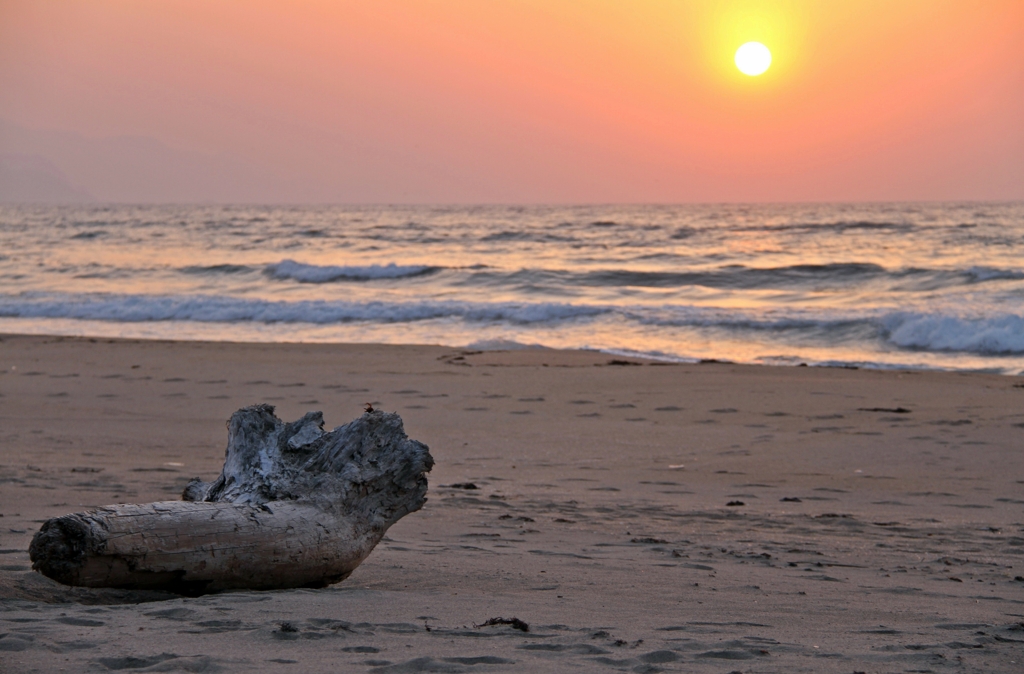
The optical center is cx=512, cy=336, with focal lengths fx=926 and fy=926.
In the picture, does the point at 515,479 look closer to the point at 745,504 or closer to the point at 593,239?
the point at 745,504

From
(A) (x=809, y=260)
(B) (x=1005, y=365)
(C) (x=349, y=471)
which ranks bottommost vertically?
(C) (x=349, y=471)

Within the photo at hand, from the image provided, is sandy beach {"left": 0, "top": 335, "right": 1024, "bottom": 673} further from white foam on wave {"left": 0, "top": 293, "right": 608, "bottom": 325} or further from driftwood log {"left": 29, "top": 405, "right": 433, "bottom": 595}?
white foam on wave {"left": 0, "top": 293, "right": 608, "bottom": 325}

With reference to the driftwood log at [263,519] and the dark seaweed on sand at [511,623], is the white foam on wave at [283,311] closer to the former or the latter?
the driftwood log at [263,519]

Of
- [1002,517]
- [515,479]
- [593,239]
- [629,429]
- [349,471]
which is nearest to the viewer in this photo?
[349,471]

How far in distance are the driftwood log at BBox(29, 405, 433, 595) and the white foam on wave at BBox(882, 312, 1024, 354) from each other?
13.3 metres

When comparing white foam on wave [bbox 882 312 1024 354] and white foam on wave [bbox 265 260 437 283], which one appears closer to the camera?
white foam on wave [bbox 882 312 1024 354]

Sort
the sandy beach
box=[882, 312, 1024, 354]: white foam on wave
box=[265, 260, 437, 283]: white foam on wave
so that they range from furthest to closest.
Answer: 1. box=[265, 260, 437, 283]: white foam on wave
2. box=[882, 312, 1024, 354]: white foam on wave
3. the sandy beach

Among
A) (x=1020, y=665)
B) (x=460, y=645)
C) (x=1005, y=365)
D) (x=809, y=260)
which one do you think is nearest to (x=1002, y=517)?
(x=1020, y=665)

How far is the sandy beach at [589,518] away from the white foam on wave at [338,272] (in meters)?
16.4

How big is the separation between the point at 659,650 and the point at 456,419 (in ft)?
19.7

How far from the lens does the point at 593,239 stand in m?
40.6

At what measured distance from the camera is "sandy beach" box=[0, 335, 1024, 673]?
300 centimetres

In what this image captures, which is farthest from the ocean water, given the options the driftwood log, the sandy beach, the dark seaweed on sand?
the dark seaweed on sand

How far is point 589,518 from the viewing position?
18.1ft
